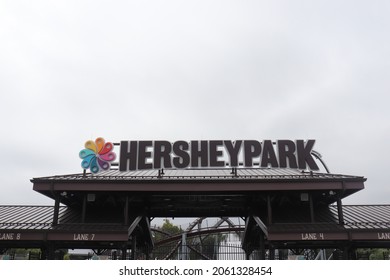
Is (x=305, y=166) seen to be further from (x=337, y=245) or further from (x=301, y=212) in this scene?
(x=337, y=245)

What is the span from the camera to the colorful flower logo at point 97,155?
2025cm

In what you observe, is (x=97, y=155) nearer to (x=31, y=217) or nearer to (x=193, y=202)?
(x=31, y=217)

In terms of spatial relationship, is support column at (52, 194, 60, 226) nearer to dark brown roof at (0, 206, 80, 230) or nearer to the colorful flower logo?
dark brown roof at (0, 206, 80, 230)

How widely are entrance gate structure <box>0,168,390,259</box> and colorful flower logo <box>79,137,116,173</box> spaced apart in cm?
55

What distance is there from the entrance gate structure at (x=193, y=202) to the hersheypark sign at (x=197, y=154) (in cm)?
75

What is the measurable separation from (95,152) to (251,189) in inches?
360

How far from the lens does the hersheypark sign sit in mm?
20500

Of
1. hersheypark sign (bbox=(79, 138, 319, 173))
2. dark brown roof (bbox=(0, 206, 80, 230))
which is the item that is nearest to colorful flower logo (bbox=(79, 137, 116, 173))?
hersheypark sign (bbox=(79, 138, 319, 173))

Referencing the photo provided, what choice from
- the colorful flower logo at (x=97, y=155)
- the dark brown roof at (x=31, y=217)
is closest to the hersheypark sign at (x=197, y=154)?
the colorful flower logo at (x=97, y=155)

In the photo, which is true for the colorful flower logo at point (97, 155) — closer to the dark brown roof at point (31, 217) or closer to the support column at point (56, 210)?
the support column at point (56, 210)

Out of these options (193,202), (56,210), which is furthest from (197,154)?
(56,210)

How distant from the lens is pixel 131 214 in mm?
21922

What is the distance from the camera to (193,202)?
75.9 feet
